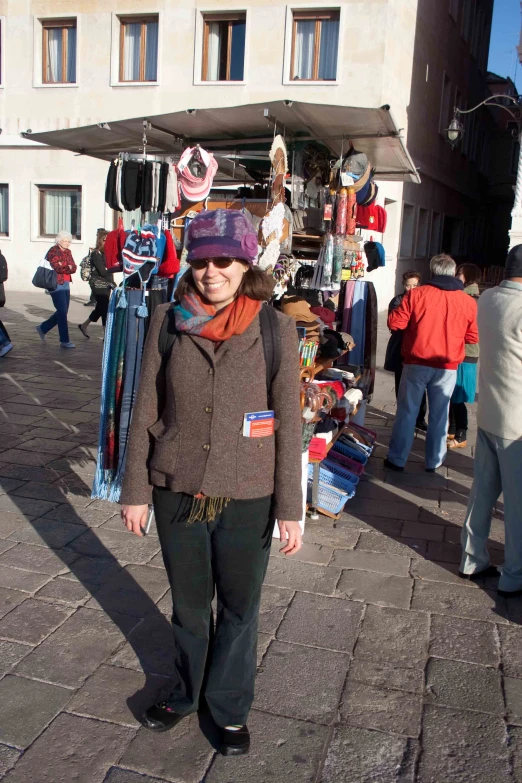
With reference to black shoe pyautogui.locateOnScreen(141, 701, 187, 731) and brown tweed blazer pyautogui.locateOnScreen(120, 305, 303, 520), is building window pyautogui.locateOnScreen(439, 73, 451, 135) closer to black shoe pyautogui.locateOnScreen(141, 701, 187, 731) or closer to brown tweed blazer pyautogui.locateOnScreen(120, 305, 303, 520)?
brown tweed blazer pyautogui.locateOnScreen(120, 305, 303, 520)

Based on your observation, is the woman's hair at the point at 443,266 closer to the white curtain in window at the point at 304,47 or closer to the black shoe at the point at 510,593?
the black shoe at the point at 510,593

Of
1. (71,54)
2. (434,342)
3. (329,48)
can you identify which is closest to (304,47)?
(329,48)

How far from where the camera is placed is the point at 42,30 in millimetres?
18797

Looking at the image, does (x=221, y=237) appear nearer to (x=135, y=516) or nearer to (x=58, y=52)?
(x=135, y=516)

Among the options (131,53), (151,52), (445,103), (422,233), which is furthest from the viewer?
(445,103)

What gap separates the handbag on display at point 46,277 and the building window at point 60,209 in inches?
379

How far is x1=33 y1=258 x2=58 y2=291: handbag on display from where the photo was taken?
33.5ft

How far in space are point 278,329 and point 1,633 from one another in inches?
75.4

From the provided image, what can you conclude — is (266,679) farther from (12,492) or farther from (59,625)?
(12,492)

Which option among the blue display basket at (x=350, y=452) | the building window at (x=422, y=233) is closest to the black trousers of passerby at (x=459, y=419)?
the blue display basket at (x=350, y=452)

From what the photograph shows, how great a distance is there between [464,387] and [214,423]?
472 cm

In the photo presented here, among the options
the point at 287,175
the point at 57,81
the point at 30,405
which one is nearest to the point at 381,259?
the point at 287,175

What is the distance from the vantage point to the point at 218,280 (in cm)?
237

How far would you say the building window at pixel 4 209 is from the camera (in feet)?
65.7
